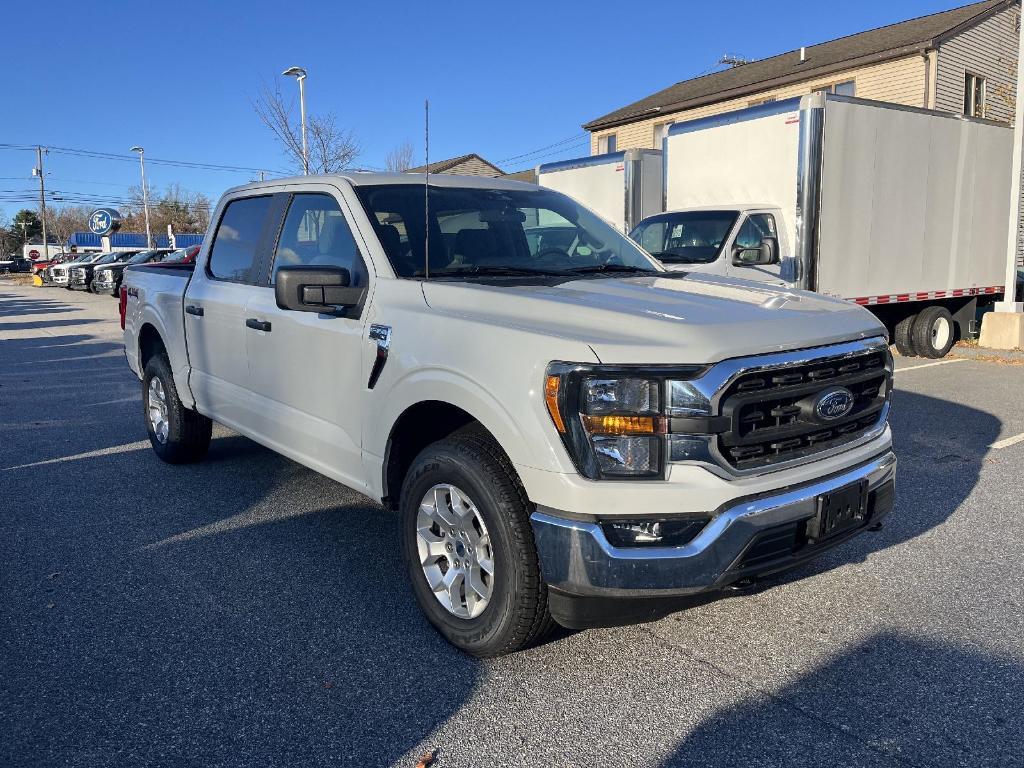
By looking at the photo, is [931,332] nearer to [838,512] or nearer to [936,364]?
[936,364]

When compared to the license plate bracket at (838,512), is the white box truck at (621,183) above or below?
above

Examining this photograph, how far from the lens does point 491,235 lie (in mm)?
4215

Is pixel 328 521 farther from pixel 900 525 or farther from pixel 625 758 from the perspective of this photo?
pixel 900 525

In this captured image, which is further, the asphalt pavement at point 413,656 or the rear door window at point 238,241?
the rear door window at point 238,241

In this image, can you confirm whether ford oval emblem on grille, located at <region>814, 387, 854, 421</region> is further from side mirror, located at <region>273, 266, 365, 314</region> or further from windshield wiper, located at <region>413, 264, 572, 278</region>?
side mirror, located at <region>273, 266, 365, 314</region>

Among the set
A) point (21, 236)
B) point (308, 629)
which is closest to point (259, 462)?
point (308, 629)

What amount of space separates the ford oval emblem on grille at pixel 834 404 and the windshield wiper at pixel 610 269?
1.40 meters

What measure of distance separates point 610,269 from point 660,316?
1.32 metres

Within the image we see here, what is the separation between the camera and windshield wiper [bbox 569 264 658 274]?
415cm

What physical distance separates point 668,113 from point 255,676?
27.5 meters

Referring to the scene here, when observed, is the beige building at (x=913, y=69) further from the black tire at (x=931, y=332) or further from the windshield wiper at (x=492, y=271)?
the windshield wiper at (x=492, y=271)

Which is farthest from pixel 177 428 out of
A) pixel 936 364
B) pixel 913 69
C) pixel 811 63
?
pixel 811 63

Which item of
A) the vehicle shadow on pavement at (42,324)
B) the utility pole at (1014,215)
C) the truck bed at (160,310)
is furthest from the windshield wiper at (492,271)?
the vehicle shadow on pavement at (42,324)

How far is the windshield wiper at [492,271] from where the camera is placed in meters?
3.85
